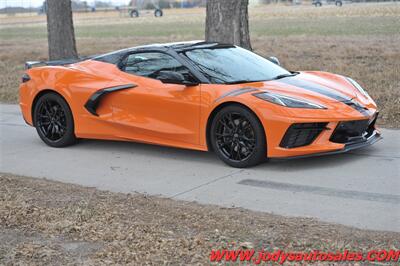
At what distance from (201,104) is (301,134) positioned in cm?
115

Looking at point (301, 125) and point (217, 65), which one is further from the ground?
point (217, 65)

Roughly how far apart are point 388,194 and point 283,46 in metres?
14.5

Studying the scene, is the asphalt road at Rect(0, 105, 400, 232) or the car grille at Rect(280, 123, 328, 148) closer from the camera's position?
the asphalt road at Rect(0, 105, 400, 232)

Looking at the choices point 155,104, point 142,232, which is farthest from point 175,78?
point 142,232

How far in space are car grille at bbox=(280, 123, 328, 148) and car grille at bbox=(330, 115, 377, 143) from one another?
0.64ft

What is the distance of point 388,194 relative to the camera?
5605mm

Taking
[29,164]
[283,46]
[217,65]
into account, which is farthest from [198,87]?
[283,46]

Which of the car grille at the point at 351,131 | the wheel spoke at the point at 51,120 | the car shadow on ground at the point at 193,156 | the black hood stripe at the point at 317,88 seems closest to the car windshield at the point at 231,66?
the black hood stripe at the point at 317,88

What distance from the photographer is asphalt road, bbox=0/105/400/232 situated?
209 inches

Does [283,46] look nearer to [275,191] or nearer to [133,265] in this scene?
[275,191]

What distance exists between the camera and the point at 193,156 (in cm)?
740

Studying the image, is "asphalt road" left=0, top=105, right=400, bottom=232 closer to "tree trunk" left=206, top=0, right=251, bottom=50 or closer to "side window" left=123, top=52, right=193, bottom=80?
"side window" left=123, top=52, right=193, bottom=80

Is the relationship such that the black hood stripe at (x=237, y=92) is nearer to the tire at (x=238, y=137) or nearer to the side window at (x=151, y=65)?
the tire at (x=238, y=137)

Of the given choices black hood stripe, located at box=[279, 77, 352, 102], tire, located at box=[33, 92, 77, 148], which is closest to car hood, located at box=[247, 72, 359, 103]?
black hood stripe, located at box=[279, 77, 352, 102]
